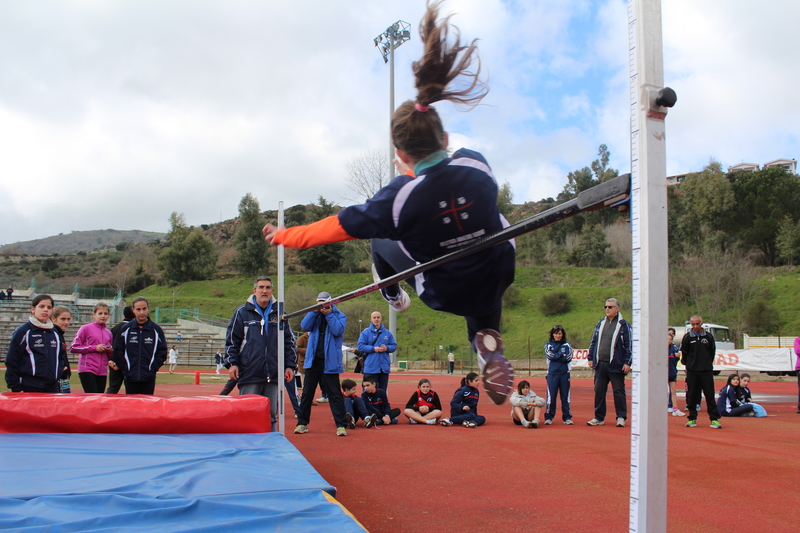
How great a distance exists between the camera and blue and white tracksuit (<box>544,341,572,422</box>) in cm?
677

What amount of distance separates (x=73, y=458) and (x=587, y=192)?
10.2 ft

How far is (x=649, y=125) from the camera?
3.93 feet

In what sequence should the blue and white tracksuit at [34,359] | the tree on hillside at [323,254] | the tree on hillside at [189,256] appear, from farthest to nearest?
the blue and white tracksuit at [34,359], the tree on hillside at [189,256], the tree on hillside at [323,254]

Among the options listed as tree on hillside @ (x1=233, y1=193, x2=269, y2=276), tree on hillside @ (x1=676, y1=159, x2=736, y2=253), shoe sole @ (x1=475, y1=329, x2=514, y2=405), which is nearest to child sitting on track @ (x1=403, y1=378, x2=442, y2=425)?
tree on hillside @ (x1=233, y1=193, x2=269, y2=276)

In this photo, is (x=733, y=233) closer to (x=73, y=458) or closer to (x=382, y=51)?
(x=382, y=51)

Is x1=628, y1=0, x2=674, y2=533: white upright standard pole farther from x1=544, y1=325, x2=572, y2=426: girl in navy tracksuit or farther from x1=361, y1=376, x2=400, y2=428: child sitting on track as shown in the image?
x1=361, y1=376, x2=400, y2=428: child sitting on track

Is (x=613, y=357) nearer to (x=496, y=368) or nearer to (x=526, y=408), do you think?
(x=526, y=408)

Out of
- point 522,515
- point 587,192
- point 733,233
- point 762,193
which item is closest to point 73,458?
point 522,515

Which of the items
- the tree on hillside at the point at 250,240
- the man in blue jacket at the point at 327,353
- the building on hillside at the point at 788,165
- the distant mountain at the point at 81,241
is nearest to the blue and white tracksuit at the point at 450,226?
the building on hillside at the point at 788,165

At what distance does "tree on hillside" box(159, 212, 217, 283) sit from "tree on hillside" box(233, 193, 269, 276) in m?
0.61

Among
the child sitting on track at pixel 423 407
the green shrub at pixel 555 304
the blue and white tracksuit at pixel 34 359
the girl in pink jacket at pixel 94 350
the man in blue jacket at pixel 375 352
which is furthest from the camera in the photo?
the child sitting on track at pixel 423 407

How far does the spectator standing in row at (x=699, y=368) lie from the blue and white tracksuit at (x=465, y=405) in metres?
2.52

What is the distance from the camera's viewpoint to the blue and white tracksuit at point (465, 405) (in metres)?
6.74

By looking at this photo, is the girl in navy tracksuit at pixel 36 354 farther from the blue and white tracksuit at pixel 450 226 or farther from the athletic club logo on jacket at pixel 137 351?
the blue and white tracksuit at pixel 450 226
